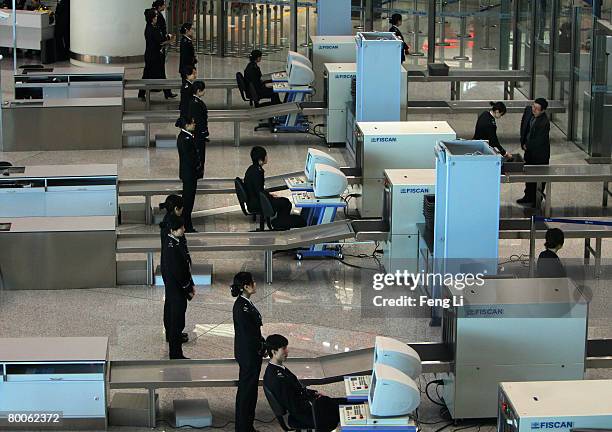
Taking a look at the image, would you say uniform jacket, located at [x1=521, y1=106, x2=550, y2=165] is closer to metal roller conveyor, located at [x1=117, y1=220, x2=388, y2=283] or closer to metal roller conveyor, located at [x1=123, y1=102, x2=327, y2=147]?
metal roller conveyor, located at [x1=117, y1=220, x2=388, y2=283]

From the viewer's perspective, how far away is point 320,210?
13211 millimetres

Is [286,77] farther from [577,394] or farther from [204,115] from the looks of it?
[577,394]

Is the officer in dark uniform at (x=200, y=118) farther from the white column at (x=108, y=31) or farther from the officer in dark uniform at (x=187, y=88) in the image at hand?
the white column at (x=108, y=31)

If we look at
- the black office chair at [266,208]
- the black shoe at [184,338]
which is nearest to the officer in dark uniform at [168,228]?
the black shoe at [184,338]

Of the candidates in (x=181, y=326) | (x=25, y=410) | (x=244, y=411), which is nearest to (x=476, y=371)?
(x=244, y=411)

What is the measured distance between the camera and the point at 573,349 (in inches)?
374

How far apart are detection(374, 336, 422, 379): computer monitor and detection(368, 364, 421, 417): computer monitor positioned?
13.8 inches

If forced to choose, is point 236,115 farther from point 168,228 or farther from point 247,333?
point 247,333

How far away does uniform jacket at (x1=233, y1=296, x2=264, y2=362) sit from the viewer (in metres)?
9.41

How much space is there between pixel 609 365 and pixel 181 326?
3385mm

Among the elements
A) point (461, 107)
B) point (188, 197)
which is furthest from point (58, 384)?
point (461, 107)

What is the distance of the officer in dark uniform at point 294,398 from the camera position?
9.01 m

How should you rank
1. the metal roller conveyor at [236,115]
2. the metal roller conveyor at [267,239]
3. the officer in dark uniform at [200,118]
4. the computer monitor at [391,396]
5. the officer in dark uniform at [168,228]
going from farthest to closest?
the metal roller conveyor at [236,115] < the officer in dark uniform at [200,118] < the metal roller conveyor at [267,239] < the officer in dark uniform at [168,228] < the computer monitor at [391,396]

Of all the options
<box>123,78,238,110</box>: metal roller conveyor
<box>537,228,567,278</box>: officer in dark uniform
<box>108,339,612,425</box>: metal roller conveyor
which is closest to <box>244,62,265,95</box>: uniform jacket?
<box>123,78,238,110</box>: metal roller conveyor
